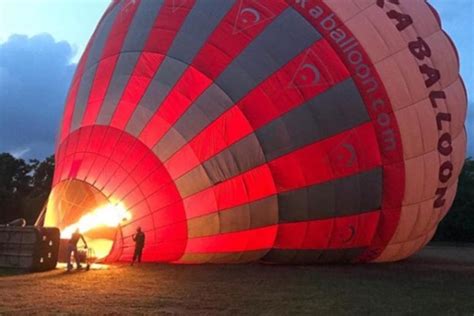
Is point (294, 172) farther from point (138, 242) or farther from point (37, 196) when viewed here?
point (37, 196)

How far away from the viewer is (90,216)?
723 cm

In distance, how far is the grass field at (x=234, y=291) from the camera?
15.5 feet

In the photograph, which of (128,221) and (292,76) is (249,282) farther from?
(292,76)

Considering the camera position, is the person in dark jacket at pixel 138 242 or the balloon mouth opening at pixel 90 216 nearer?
the person in dark jacket at pixel 138 242

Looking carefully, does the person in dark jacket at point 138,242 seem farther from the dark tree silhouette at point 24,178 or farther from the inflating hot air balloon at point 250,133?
the dark tree silhouette at point 24,178

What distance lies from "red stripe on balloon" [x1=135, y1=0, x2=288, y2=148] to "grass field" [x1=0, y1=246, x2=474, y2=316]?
185cm

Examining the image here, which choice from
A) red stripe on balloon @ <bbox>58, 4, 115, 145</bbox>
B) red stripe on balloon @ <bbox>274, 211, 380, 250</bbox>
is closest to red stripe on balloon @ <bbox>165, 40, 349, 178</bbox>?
red stripe on balloon @ <bbox>274, 211, 380, 250</bbox>

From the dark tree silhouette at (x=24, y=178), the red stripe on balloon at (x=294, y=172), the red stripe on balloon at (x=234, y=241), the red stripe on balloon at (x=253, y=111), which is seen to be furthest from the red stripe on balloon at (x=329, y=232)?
the dark tree silhouette at (x=24, y=178)

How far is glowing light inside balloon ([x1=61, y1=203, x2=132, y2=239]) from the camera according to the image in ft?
23.6

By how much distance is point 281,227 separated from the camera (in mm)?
7344

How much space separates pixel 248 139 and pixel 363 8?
247 cm

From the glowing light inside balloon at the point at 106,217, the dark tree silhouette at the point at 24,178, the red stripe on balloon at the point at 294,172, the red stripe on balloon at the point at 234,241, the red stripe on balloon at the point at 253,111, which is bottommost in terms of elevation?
the red stripe on balloon at the point at 234,241

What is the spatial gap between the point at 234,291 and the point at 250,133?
2.22m

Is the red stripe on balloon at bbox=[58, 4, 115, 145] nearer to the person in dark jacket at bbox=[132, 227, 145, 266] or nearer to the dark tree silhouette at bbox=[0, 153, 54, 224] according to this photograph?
the person in dark jacket at bbox=[132, 227, 145, 266]
